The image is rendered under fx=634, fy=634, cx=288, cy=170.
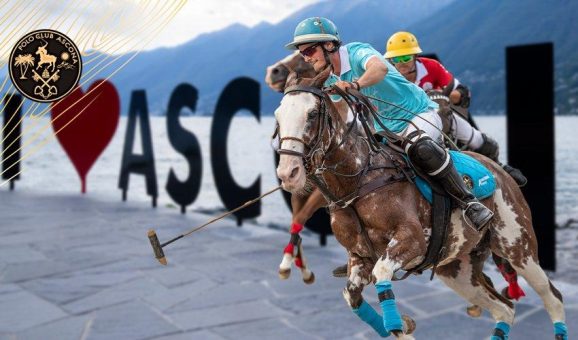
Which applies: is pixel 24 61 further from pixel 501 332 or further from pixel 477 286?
pixel 501 332

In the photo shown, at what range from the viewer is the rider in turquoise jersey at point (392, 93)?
2977 millimetres

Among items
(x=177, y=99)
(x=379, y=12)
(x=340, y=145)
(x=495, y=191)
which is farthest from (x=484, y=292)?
(x=379, y=12)

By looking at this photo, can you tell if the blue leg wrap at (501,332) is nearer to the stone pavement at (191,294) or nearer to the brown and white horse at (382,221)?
the brown and white horse at (382,221)

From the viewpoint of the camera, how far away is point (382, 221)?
10.4ft

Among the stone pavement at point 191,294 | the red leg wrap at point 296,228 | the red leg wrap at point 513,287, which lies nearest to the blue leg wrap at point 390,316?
the red leg wrap at point 296,228

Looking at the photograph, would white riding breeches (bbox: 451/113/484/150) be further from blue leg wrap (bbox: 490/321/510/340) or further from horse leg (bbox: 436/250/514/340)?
blue leg wrap (bbox: 490/321/510/340)

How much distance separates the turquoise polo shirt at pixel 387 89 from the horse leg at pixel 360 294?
0.79 m

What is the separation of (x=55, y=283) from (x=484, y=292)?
275 inches

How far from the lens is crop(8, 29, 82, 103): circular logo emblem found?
260cm

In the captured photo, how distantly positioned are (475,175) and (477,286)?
741 mm

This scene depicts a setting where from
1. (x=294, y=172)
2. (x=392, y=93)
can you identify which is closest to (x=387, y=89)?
(x=392, y=93)

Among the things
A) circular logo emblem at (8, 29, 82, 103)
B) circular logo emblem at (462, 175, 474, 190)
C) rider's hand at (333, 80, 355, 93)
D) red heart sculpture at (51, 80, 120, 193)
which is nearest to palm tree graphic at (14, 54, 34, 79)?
circular logo emblem at (8, 29, 82, 103)

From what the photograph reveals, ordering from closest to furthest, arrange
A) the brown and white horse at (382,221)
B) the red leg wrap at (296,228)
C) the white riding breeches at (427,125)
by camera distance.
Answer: the brown and white horse at (382,221)
the white riding breeches at (427,125)
the red leg wrap at (296,228)

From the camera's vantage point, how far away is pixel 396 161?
3.41 meters
